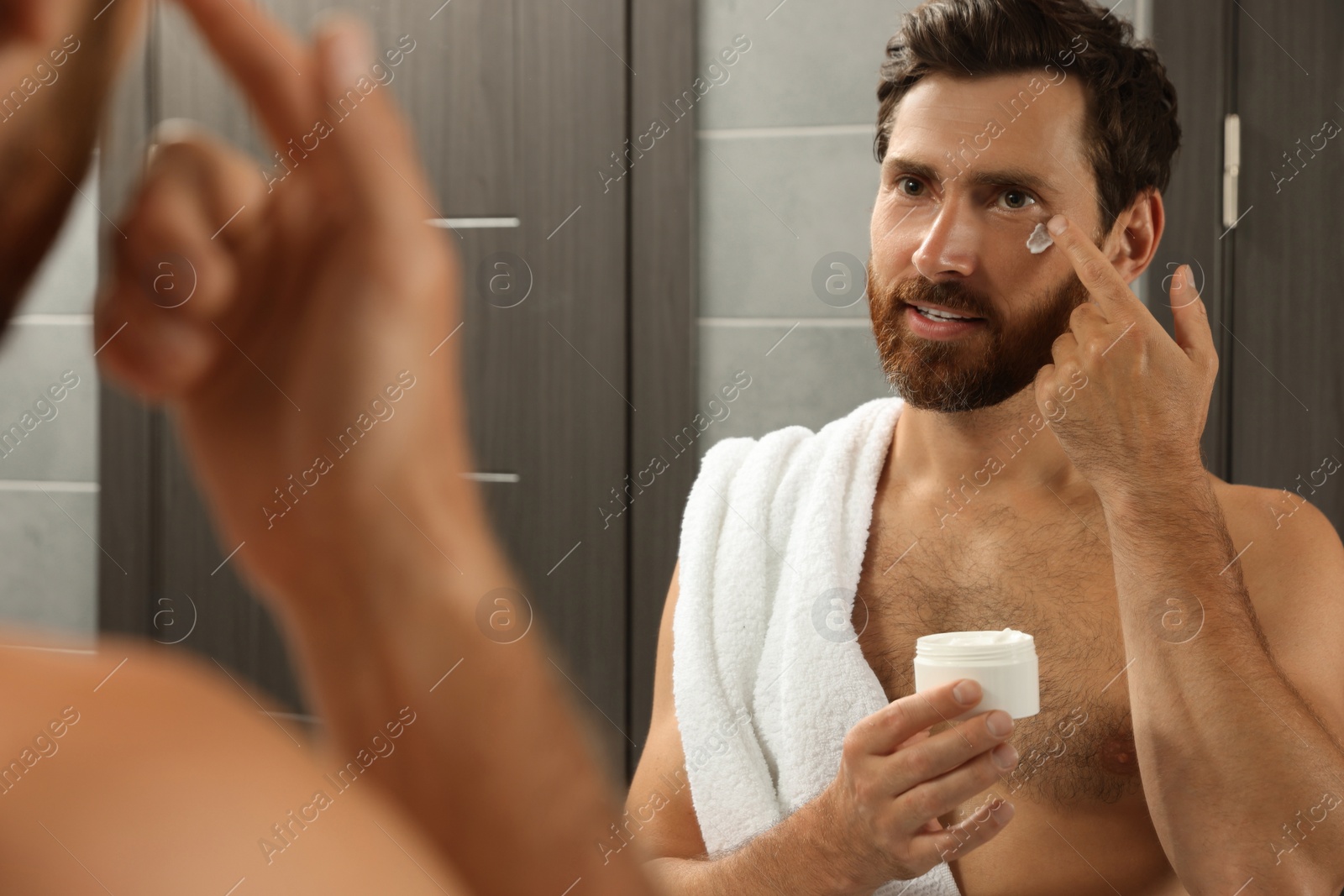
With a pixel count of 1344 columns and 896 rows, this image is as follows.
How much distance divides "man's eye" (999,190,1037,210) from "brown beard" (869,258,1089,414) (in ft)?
0.25

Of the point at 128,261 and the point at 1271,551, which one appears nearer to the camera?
the point at 128,261

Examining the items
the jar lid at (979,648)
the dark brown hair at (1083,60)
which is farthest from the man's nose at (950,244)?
the jar lid at (979,648)

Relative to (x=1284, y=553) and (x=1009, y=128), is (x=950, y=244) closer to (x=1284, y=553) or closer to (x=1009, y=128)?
(x=1009, y=128)

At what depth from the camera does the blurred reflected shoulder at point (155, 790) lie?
64 mm

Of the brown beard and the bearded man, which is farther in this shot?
the brown beard

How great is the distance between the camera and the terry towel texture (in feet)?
2.89

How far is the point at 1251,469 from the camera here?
107 cm

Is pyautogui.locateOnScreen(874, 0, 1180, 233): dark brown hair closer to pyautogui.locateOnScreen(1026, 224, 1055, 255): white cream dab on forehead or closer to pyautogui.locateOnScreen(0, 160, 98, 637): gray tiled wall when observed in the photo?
pyautogui.locateOnScreen(1026, 224, 1055, 255): white cream dab on forehead

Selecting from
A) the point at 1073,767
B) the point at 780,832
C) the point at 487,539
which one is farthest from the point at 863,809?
the point at 487,539

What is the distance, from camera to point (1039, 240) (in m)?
0.93

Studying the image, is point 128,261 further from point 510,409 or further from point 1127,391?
point 510,409

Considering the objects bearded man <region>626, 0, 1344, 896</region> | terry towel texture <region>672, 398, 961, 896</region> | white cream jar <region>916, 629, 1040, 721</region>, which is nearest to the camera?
white cream jar <region>916, 629, 1040, 721</region>

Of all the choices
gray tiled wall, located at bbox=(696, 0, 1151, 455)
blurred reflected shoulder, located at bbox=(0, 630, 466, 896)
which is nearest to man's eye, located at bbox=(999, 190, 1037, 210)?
gray tiled wall, located at bbox=(696, 0, 1151, 455)

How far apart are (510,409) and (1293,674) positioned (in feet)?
2.63
